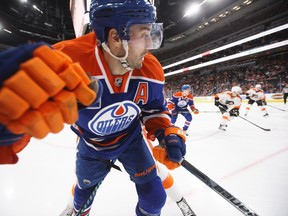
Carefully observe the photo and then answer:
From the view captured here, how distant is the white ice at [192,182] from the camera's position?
189 centimetres

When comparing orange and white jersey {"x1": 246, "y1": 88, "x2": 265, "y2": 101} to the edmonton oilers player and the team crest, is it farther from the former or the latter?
the team crest

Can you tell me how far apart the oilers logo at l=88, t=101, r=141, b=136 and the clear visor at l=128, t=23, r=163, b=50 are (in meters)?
0.36

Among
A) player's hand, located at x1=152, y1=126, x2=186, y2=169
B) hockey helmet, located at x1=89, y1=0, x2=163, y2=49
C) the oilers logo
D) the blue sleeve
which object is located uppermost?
hockey helmet, located at x1=89, y1=0, x2=163, y2=49

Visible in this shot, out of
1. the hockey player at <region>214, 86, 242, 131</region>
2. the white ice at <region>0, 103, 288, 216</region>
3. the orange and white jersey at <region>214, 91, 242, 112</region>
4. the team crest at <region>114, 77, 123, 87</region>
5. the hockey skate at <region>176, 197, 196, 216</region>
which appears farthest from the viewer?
the orange and white jersey at <region>214, 91, 242, 112</region>

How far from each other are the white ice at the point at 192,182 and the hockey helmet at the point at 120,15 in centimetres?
164

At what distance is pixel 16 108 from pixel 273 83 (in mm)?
14346

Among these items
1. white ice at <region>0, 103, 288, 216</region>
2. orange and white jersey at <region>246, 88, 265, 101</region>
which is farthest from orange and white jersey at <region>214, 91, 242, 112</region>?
orange and white jersey at <region>246, 88, 265, 101</region>

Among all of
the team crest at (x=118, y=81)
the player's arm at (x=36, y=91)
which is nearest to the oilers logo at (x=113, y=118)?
the team crest at (x=118, y=81)

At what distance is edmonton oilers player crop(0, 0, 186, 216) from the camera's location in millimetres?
1082

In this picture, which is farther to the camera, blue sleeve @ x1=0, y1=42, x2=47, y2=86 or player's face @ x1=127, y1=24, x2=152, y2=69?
player's face @ x1=127, y1=24, x2=152, y2=69

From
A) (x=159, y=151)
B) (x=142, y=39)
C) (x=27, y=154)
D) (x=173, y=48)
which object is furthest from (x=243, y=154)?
(x=173, y=48)

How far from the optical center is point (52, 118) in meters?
0.47

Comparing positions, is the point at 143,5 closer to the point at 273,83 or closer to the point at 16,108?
the point at 16,108

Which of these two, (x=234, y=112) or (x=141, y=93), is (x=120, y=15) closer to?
(x=141, y=93)
